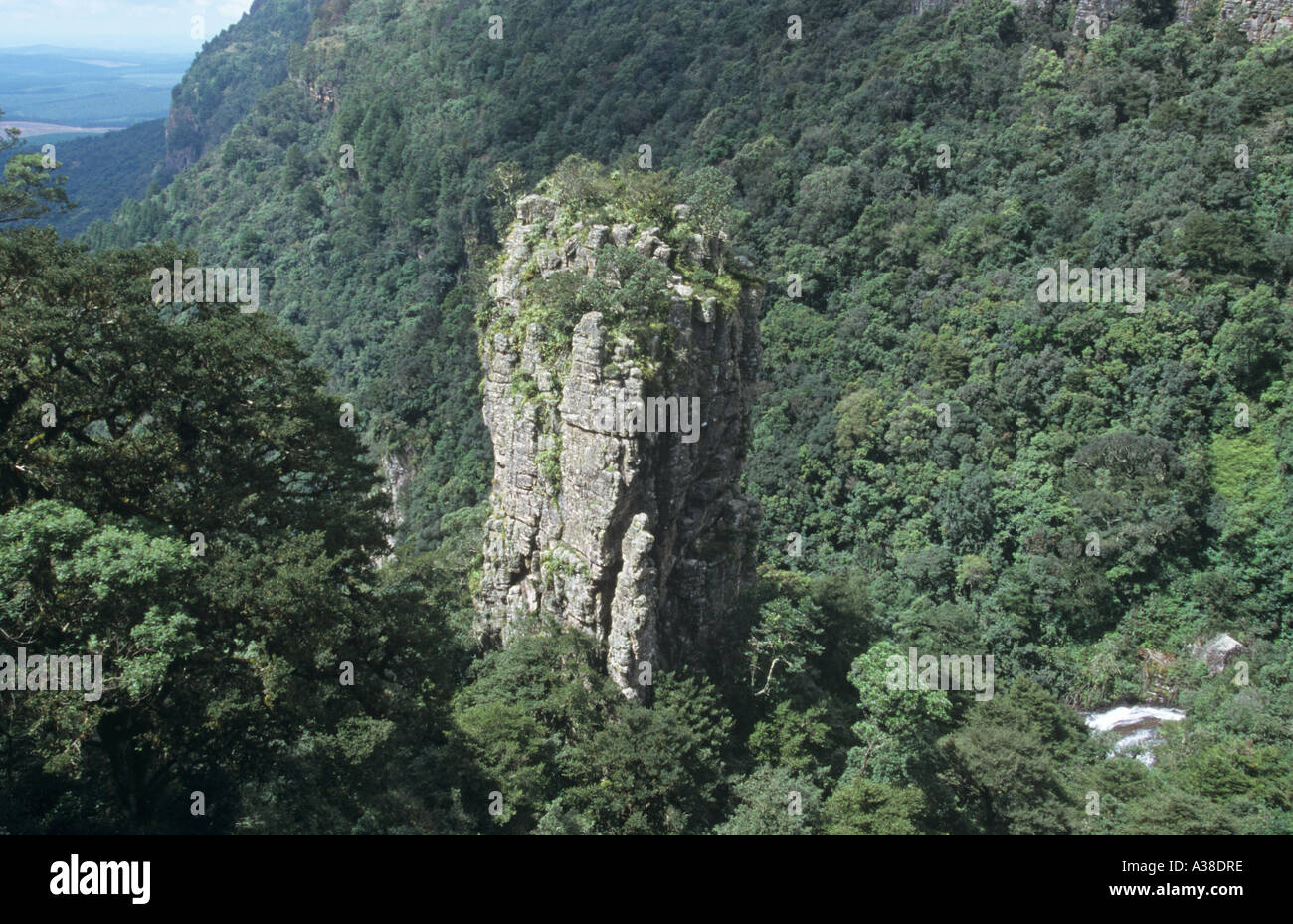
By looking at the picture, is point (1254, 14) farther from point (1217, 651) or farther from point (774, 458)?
point (1217, 651)

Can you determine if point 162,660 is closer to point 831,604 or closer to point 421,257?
point 831,604

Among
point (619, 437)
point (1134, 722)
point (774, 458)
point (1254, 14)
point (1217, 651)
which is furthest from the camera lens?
point (1254, 14)

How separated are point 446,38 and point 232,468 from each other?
340 ft

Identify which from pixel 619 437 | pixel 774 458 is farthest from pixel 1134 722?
pixel 619 437

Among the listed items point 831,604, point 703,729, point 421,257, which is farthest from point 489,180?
point 703,729

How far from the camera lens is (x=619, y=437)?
25.7 meters

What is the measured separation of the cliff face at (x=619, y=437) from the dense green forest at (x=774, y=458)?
59.6 inches

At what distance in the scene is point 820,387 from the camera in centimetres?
6397

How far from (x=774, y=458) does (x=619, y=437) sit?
121 ft

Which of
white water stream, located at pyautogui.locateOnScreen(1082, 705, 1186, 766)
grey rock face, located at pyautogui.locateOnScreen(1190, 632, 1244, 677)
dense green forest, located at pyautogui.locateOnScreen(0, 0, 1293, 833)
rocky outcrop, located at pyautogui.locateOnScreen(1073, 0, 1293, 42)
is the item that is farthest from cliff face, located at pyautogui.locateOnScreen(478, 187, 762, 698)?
rocky outcrop, located at pyautogui.locateOnScreen(1073, 0, 1293, 42)

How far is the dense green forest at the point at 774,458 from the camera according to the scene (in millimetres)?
21016

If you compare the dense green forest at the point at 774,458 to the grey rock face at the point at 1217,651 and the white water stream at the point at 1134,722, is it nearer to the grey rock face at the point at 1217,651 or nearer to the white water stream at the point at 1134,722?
the grey rock face at the point at 1217,651

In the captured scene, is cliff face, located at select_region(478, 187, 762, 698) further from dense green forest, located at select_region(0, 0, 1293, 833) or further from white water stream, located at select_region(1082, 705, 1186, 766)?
white water stream, located at select_region(1082, 705, 1186, 766)

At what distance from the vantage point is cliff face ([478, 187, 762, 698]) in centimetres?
2598
